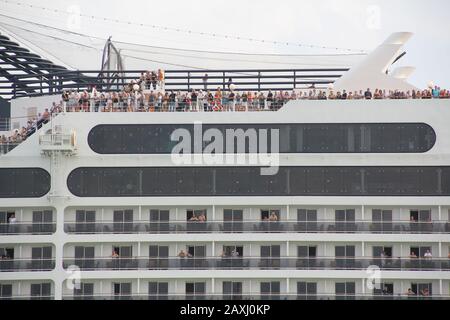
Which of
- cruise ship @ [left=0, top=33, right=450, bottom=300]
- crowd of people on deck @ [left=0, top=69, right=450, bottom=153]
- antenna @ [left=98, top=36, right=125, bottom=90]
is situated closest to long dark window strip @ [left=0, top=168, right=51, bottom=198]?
cruise ship @ [left=0, top=33, right=450, bottom=300]

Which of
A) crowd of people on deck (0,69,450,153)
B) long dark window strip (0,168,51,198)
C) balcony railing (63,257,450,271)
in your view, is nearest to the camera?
balcony railing (63,257,450,271)

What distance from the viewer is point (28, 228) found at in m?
41.4

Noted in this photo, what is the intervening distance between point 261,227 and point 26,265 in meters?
8.38

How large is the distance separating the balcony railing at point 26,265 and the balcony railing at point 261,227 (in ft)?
4.43

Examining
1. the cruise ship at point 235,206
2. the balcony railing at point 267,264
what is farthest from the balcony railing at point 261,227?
the balcony railing at point 267,264

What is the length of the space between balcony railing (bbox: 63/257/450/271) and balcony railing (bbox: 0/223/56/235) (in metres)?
1.33

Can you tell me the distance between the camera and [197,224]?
4106 centimetres

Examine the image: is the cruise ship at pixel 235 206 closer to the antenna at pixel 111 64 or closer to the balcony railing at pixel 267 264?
the balcony railing at pixel 267 264

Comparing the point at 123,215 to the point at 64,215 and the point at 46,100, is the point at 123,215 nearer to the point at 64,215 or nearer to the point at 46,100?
the point at 64,215

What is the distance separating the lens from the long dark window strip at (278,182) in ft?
136

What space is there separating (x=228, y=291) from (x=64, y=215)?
21.0 feet

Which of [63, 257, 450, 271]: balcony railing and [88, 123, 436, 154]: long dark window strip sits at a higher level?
[88, 123, 436, 154]: long dark window strip

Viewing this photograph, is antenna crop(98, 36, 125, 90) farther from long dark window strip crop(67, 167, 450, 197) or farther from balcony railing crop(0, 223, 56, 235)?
balcony railing crop(0, 223, 56, 235)

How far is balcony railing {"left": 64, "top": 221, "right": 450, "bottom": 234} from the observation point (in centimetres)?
4109
